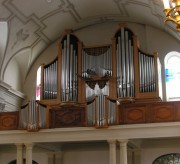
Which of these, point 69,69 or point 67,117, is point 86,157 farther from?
point 69,69

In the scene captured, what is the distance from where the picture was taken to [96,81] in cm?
1532

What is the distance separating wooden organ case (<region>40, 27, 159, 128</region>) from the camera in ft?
45.5

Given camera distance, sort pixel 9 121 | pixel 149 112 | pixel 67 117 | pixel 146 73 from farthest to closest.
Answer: pixel 146 73 < pixel 9 121 < pixel 67 117 < pixel 149 112

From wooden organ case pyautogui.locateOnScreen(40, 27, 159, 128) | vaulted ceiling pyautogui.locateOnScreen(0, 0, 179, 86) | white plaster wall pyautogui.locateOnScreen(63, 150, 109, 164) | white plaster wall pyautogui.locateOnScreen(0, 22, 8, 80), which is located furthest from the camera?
white plaster wall pyautogui.locateOnScreen(63, 150, 109, 164)

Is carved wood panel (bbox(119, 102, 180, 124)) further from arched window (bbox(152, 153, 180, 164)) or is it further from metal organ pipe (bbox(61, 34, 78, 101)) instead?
arched window (bbox(152, 153, 180, 164))

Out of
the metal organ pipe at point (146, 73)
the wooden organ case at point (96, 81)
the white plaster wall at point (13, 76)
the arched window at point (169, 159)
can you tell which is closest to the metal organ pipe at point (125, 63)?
the wooden organ case at point (96, 81)

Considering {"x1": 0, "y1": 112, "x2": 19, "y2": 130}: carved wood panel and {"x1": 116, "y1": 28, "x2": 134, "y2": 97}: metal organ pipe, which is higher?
{"x1": 116, "y1": 28, "x2": 134, "y2": 97}: metal organ pipe

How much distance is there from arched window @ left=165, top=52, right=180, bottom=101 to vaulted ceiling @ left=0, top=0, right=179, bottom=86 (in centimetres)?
115

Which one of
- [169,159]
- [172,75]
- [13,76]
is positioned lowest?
[169,159]

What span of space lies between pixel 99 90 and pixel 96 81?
386 millimetres

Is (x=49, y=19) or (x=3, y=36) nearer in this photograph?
(x=3, y=36)

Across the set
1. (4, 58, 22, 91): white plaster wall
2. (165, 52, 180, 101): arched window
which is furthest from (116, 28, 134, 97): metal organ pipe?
(4, 58, 22, 91): white plaster wall

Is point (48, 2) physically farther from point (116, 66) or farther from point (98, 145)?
point (98, 145)

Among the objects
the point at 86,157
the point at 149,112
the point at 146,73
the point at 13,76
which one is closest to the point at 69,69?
the point at 146,73
